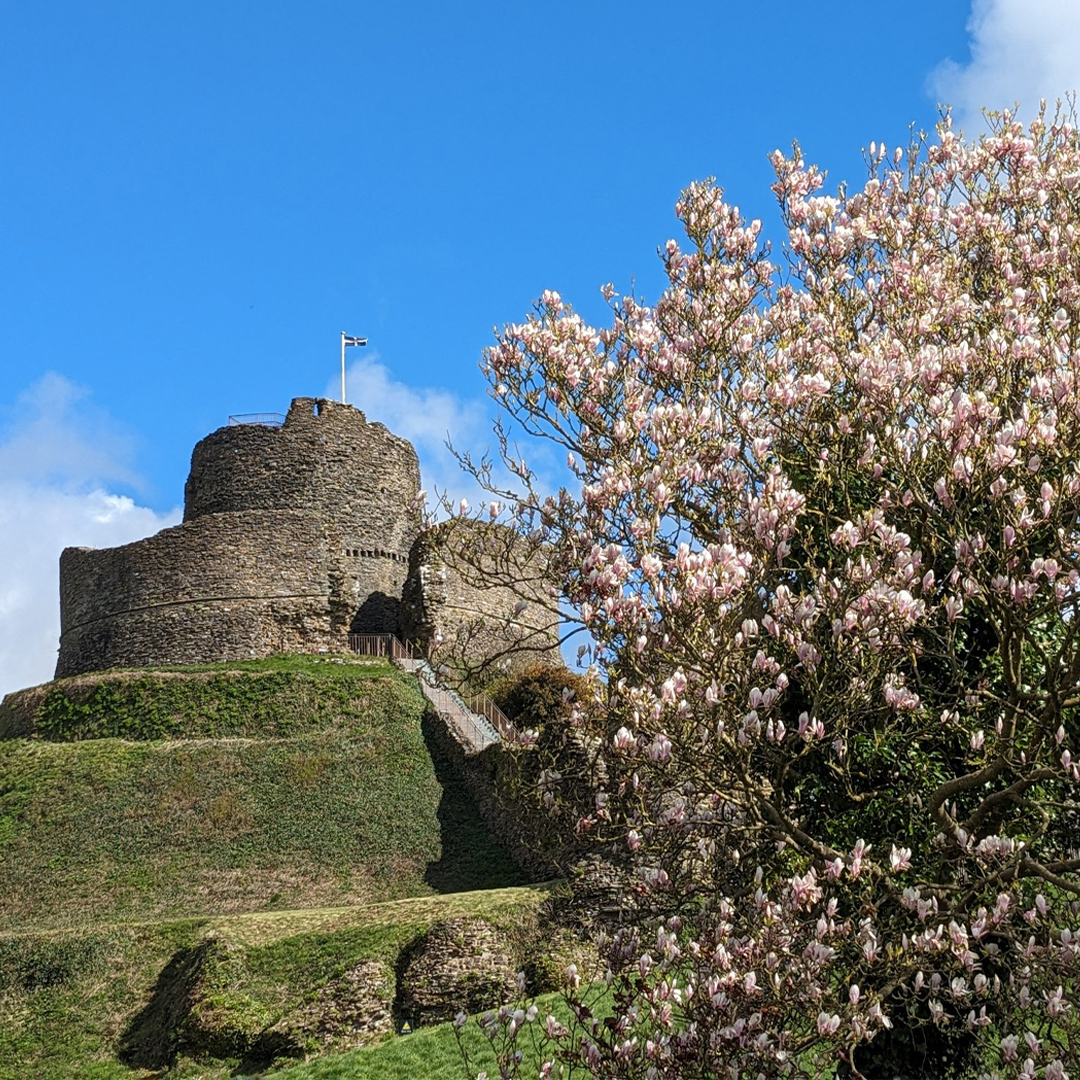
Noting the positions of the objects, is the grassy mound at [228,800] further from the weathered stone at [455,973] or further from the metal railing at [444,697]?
the weathered stone at [455,973]

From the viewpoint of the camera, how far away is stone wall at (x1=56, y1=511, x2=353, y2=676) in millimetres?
40688

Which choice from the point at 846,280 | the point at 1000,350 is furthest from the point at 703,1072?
the point at 846,280

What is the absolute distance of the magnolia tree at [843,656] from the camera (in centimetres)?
797

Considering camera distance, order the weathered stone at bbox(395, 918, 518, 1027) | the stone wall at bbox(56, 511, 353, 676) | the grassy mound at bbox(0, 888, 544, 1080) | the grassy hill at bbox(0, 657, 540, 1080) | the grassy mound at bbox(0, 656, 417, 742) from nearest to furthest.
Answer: the weathered stone at bbox(395, 918, 518, 1027) < the grassy mound at bbox(0, 888, 544, 1080) < the grassy hill at bbox(0, 657, 540, 1080) < the grassy mound at bbox(0, 656, 417, 742) < the stone wall at bbox(56, 511, 353, 676)

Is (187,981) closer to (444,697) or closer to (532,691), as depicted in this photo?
(444,697)

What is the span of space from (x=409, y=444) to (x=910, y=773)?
3889 centimetres

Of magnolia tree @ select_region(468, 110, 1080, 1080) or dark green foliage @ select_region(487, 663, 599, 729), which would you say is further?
dark green foliage @ select_region(487, 663, 599, 729)

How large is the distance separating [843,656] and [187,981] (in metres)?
16.4

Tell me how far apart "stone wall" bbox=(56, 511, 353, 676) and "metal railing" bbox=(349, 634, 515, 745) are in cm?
98

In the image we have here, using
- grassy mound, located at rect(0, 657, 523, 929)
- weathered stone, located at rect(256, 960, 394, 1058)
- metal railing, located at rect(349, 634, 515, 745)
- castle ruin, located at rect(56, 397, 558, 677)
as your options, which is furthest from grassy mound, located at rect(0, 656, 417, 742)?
weathered stone, located at rect(256, 960, 394, 1058)

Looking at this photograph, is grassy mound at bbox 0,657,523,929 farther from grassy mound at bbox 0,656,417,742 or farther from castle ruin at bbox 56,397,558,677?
castle ruin at bbox 56,397,558,677

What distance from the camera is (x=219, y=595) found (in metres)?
41.2

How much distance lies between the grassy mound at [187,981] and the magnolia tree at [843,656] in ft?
34.7

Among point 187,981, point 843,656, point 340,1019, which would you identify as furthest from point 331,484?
point 843,656
